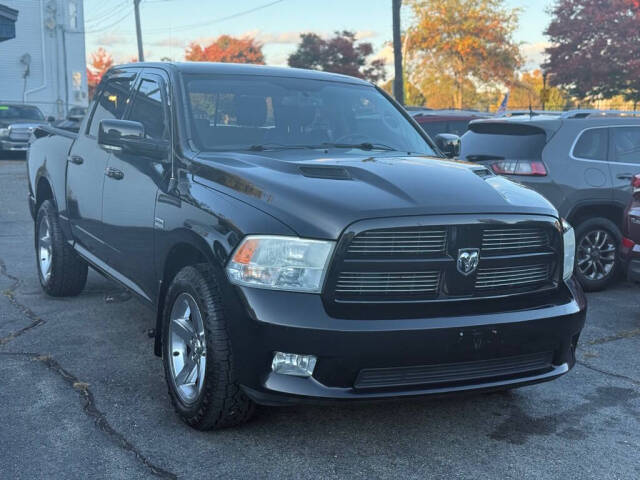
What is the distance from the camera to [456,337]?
341cm

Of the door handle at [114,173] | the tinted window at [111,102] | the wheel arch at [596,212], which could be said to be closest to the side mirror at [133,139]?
the door handle at [114,173]

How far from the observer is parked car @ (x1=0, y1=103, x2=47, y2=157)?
24047 mm

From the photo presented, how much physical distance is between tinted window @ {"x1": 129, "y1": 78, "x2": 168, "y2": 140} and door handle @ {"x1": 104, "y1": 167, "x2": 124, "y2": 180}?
34 cm

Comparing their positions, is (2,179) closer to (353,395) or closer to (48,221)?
(48,221)

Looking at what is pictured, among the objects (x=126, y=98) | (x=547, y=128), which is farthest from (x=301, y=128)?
(x=547, y=128)

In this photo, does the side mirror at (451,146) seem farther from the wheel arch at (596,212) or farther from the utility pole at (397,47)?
the utility pole at (397,47)

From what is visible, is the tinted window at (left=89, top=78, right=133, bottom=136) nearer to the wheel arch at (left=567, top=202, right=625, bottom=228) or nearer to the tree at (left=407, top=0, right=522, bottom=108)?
the wheel arch at (left=567, top=202, right=625, bottom=228)

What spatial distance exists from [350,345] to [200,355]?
33.6 inches

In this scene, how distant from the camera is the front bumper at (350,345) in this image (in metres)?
3.28

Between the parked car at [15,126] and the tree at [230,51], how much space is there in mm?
38052

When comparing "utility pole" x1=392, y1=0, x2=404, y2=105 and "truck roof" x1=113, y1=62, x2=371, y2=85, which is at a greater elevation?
"utility pole" x1=392, y1=0, x2=404, y2=105

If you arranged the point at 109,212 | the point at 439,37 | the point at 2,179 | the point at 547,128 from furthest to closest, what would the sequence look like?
the point at 439,37 → the point at 2,179 → the point at 547,128 → the point at 109,212

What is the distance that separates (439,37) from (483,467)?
42202 mm

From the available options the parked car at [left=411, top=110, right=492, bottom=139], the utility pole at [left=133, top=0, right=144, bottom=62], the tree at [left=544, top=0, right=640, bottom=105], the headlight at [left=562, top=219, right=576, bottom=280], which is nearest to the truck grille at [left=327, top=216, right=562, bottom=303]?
the headlight at [left=562, top=219, right=576, bottom=280]
